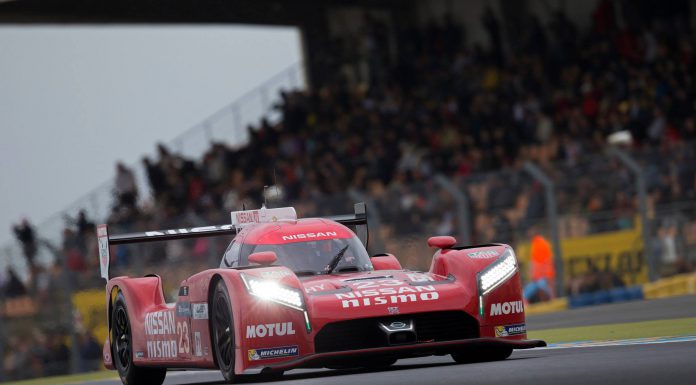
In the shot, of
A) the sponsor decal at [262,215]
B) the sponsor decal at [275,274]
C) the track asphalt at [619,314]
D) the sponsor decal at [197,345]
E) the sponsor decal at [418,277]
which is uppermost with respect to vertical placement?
the sponsor decal at [262,215]

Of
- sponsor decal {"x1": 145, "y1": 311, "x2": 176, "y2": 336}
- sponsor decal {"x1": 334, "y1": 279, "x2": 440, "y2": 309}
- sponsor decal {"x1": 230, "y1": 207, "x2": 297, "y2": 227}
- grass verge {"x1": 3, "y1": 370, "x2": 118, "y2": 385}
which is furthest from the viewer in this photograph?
grass verge {"x1": 3, "y1": 370, "x2": 118, "y2": 385}

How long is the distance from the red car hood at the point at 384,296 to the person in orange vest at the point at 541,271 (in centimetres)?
992

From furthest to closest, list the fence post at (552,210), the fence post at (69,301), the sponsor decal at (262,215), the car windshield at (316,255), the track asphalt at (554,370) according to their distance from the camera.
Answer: the fence post at (69,301), the fence post at (552,210), the sponsor decal at (262,215), the car windshield at (316,255), the track asphalt at (554,370)

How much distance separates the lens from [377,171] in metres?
26.2

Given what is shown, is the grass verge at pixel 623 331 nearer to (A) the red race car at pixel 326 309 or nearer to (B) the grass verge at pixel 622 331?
(B) the grass verge at pixel 622 331

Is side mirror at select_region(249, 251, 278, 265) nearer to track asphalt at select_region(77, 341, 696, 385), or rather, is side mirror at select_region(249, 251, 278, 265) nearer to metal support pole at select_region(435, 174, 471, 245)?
track asphalt at select_region(77, 341, 696, 385)

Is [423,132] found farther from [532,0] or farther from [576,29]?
[532,0]

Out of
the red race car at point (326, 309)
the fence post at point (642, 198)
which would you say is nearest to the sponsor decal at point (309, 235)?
the red race car at point (326, 309)

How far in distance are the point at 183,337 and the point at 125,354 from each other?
1.58m

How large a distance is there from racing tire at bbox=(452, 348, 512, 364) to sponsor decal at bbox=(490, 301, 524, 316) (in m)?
0.34

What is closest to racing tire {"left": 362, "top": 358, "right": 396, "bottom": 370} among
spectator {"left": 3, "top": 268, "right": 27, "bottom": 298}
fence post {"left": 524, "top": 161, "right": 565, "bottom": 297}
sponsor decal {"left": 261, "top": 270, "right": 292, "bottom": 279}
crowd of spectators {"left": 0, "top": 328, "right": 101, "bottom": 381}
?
sponsor decal {"left": 261, "top": 270, "right": 292, "bottom": 279}

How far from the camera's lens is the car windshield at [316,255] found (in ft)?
35.1

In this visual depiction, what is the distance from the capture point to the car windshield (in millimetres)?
10711

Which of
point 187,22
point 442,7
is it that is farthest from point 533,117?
point 187,22
